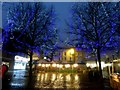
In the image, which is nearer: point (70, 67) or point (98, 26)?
point (98, 26)

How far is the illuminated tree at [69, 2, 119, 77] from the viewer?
22.5 m

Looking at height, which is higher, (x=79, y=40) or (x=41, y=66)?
(x=79, y=40)

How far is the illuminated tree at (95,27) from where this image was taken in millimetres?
22484

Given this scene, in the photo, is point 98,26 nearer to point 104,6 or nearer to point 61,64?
point 104,6

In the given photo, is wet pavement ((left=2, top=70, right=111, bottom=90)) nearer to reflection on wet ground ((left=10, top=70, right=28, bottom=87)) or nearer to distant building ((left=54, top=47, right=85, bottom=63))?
reflection on wet ground ((left=10, top=70, right=28, bottom=87))

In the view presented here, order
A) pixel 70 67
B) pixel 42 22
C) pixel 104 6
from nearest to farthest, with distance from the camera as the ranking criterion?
pixel 104 6, pixel 42 22, pixel 70 67

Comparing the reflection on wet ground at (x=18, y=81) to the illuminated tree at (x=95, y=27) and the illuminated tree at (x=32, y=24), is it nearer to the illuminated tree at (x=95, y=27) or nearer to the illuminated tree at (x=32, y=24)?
the illuminated tree at (x=32, y=24)

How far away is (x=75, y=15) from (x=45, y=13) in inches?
243

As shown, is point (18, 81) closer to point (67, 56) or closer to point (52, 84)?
point (52, 84)

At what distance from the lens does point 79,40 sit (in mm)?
24219

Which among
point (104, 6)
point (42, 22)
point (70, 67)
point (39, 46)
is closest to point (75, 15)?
point (104, 6)

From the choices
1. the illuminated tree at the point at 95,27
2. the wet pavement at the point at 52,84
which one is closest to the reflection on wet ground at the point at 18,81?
the wet pavement at the point at 52,84

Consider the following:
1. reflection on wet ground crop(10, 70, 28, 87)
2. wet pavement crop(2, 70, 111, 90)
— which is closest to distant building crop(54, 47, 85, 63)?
reflection on wet ground crop(10, 70, 28, 87)

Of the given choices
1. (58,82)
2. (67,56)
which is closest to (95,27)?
(58,82)
